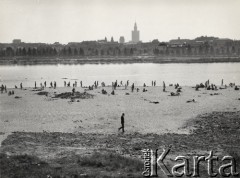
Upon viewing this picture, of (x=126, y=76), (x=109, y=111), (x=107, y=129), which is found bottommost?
(x=107, y=129)

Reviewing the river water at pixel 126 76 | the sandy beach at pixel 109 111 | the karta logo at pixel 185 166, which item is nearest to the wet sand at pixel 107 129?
the sandy beach at pixel 109 111

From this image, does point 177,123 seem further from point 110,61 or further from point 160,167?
point 110,61

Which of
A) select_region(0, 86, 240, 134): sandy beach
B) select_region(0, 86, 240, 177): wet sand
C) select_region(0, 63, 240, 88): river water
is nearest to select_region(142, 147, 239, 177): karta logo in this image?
select_region(0, 86, 240, 177): wet sand

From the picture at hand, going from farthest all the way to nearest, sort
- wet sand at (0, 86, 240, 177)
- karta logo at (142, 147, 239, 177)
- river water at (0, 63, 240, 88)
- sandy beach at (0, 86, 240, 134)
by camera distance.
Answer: river water at (0, 63, 240, 88)
sandy beach at (0, 86, 240, 134)
wet sand at (0, 86, 240, 177)
karta logo at (142, 147, 239, 177)

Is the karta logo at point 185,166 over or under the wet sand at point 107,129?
over

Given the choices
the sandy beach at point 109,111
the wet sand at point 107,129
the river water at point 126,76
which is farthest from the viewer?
the river water at point 126,76

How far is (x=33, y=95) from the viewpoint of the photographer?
54.6 m

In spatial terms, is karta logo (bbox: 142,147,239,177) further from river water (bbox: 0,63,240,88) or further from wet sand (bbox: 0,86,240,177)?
river water (bbox: 0,63,240,88)

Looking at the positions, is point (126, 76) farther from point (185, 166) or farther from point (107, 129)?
point (185, 166)

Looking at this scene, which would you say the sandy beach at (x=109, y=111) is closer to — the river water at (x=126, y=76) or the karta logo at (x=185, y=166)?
the karta logo at (x=185, y=166)

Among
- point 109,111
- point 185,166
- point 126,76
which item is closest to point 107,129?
point 109,111

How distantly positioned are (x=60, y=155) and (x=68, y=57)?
18017 centimetres

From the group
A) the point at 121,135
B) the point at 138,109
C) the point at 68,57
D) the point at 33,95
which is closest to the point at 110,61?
the point at 68,57

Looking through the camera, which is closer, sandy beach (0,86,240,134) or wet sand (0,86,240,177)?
wet sand (0,86,240,177)
